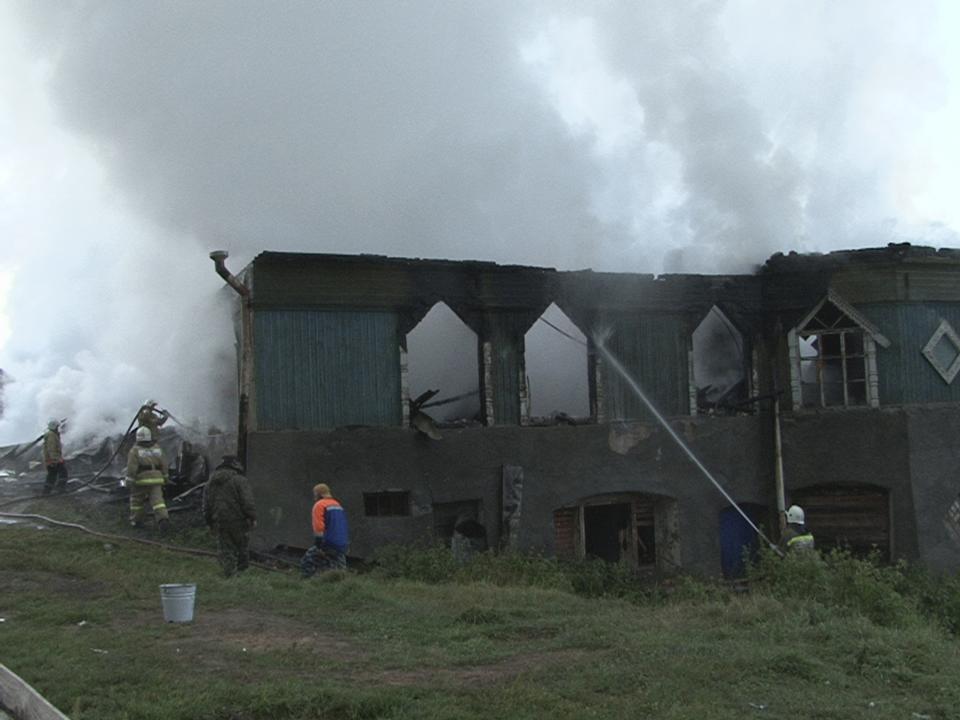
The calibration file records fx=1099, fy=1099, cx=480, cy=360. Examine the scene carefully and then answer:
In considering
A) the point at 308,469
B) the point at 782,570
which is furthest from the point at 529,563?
the point at 782,570

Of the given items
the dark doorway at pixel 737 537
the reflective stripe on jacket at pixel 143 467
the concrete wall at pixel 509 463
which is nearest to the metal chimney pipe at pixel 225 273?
the concrete wall at pixel 509 463

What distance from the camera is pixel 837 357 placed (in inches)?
788

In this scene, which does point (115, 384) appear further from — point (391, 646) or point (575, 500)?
point (391, 646)

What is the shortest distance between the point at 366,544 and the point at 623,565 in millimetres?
4316

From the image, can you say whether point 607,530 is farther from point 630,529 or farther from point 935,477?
point 935,477

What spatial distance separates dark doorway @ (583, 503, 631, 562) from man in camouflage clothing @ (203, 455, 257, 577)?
7283 mm

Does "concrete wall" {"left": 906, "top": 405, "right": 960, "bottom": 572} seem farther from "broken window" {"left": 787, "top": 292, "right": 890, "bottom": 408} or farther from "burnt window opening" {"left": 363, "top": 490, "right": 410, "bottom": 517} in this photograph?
"burnt window opening" {"left": 363, "top": 490, "right": 410, "bottom": 517}

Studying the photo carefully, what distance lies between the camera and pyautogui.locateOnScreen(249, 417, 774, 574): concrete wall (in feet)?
53.3

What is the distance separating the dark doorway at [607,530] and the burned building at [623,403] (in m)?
0.04

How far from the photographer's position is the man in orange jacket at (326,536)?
44.6 ft

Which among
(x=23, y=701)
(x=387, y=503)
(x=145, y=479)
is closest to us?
(x=23, y=701)

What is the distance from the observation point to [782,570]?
1266 cm

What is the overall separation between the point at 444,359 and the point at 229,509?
7230 millimetres

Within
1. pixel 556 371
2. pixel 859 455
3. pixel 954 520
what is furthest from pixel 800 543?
pixel 556 371
